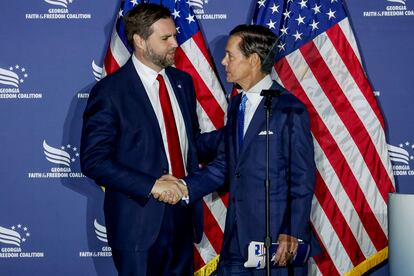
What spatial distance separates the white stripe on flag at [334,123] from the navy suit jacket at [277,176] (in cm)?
78

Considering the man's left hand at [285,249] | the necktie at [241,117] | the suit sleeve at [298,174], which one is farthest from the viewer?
the necktie at [241,117]

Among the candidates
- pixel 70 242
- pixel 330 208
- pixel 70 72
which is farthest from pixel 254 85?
pixel 70 242

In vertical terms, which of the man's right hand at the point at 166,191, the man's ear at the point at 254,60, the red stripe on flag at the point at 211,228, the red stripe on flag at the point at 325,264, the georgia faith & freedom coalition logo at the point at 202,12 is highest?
the georgia faith & freedom coalition logo at the point at 202,12

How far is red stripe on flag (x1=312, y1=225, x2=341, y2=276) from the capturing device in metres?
4.31

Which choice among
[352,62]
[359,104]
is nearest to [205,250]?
[359,104]

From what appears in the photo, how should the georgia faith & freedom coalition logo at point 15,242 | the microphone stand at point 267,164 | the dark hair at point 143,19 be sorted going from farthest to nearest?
1. the georgia faith & freedom coalition logo at point 15,242
2. the dark hair at point 143,19
3. the microphone stand at point 267,164

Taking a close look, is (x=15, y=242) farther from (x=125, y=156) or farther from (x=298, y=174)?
(x=298, y=174)

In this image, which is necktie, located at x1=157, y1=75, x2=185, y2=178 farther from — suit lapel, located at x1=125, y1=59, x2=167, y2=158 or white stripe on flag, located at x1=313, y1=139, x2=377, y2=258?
white stripe on flag, located at x1=313, y1=139, x2=377, y2=258

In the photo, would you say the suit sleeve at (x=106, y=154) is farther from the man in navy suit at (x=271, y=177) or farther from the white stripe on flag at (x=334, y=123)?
the white stripe on flag at (x=334, y=123)

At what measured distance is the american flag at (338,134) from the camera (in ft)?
14.1

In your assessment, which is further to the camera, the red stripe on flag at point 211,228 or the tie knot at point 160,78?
the red stripe on flag at point 211,228

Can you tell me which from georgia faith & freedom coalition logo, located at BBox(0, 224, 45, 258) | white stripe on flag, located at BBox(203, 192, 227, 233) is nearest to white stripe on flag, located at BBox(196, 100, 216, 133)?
white stripe on flag, located at BBox(203, 192, 227, 233)

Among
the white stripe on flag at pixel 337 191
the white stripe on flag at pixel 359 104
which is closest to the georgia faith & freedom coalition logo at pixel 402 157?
the white stripe on flag at pixel 359 104

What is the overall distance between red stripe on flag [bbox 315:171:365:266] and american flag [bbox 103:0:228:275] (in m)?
0.59
